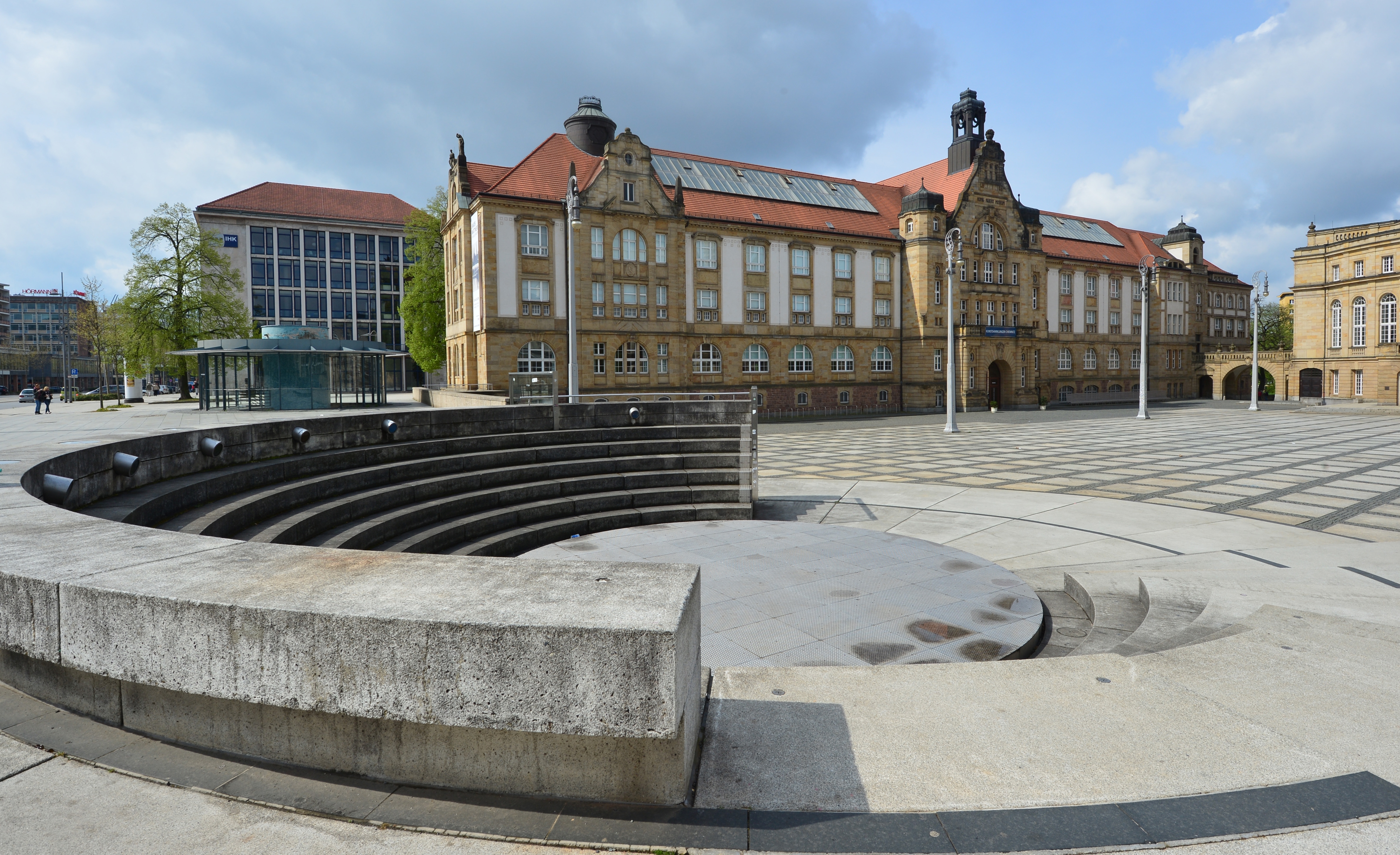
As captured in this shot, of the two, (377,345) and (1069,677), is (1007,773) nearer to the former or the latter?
(1069,677)

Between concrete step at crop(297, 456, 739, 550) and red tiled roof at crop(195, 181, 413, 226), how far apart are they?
80.4 metres

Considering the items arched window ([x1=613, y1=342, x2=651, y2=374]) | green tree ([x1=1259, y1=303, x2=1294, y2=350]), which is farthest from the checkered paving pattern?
green tree ([x1=1259, y1=303, x2=1294, y2=350])

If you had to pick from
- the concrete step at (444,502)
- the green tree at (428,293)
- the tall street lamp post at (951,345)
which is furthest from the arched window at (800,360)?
the concrete step at (444,502)

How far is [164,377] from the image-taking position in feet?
329

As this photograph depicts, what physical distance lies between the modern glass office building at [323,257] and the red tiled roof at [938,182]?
52135 mm

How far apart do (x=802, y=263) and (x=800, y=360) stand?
6750mm

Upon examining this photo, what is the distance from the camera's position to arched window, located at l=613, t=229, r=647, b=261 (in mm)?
44844

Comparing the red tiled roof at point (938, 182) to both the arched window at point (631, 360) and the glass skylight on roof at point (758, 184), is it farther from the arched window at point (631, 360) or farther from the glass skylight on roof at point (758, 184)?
the arched window at point (631, 360)

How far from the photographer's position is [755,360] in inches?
1987

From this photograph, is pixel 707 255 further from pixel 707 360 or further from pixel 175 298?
pixel 175 298

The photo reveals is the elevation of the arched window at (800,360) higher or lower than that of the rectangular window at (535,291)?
lower

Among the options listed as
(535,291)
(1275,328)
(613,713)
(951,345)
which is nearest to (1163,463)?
(951,345)

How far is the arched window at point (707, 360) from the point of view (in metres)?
48.3

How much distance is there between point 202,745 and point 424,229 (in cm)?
5988
